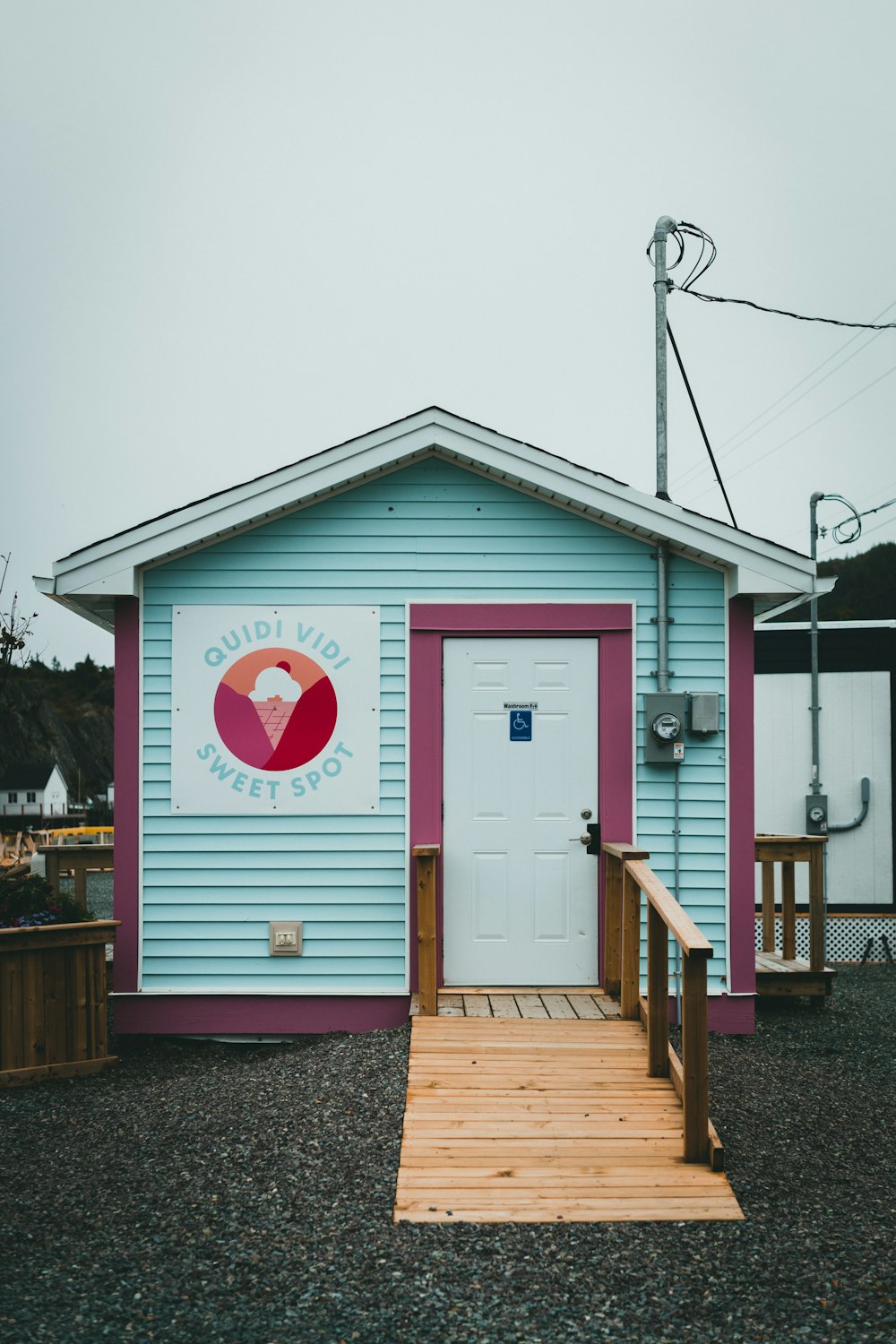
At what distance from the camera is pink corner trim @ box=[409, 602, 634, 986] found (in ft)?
21.6

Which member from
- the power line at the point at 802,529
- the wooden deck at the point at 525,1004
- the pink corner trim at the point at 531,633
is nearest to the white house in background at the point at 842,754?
the pink corner trim at the point at 531,633

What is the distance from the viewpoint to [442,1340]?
3107 millimetres

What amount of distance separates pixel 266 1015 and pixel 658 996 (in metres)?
2.72

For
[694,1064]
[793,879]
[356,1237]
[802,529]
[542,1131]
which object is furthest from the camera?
[802,529]

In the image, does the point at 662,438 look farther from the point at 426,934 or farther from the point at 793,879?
the point at 426,934

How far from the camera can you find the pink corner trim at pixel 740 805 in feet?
21.8

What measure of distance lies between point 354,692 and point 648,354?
74.6 ft

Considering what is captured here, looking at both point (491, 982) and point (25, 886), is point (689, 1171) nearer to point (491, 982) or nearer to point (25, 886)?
point (491, 982)

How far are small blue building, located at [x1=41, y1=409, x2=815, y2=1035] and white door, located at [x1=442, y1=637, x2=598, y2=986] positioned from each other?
0.01 m

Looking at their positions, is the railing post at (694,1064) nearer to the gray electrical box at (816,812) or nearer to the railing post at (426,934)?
the railing post at (426,934)

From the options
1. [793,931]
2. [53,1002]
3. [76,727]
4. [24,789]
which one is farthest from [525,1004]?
[76,727]

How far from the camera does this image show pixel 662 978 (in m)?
5.01

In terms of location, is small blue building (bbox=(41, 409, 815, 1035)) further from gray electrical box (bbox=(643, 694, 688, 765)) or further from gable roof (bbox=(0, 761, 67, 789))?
gable roof (bbox=(0, 761, 67, 789))

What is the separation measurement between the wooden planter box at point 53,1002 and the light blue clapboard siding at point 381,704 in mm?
512
